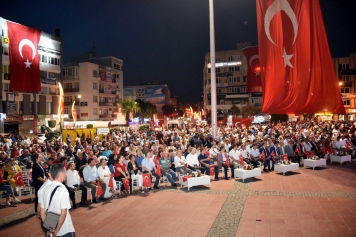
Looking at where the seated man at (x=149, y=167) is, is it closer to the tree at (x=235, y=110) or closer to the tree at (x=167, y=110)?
the tree at (x=235, y=110)

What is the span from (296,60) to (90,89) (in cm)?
5274

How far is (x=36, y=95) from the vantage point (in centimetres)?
4528

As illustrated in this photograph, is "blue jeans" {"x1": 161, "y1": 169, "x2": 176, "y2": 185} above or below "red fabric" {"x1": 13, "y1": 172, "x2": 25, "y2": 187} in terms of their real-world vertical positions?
below

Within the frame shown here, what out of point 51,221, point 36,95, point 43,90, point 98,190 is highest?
point 43,90

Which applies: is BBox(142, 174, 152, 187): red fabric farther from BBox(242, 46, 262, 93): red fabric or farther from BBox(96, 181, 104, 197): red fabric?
BBox(242, 46, 262, 93): red fabric

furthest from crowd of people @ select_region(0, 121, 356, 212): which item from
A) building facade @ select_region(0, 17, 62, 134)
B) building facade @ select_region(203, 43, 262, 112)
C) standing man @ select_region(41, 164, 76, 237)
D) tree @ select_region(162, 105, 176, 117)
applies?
tree @ select_region(162, 105, 176, 117)

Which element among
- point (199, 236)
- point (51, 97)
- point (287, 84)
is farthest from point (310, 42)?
point (51, 97)

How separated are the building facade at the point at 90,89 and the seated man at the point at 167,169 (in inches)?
1842

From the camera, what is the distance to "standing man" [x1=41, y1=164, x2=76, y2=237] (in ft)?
12.9

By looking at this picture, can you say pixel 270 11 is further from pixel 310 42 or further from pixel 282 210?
pixel 282 210

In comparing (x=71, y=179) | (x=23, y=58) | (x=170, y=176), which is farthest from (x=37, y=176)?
(x=23, y=58)

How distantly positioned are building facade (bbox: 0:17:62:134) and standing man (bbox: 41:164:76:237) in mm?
38651

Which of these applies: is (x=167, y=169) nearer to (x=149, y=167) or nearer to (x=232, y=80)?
(x=149, y=167)

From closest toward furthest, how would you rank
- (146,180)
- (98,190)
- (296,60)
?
1. (98,190)
2. (146,180)
3. (296,60)
